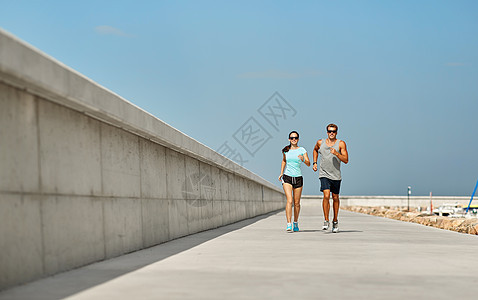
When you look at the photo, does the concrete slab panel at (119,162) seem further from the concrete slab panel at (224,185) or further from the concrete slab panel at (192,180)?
the concrete slab panel at (224,185)

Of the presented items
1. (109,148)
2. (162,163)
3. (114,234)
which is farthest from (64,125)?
(162,163)

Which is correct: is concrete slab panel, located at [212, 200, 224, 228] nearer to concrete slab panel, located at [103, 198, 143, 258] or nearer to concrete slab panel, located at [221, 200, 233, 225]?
concrete slab panel, located at [221, 200, 233, 225]

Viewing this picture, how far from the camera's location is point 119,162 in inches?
309

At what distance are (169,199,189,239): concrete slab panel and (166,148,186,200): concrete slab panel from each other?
117 mm

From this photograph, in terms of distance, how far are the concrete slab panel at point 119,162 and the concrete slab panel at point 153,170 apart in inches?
12.1

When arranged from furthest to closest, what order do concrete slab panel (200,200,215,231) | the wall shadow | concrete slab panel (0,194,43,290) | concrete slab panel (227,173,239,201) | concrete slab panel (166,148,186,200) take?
concrete slab panel (227,173,239,201) → concrete slab panel (200,200,215,231) → concrete slab panel (166,148,186,200) → concrete slab panel (0,194,43,290) → the wall shadow

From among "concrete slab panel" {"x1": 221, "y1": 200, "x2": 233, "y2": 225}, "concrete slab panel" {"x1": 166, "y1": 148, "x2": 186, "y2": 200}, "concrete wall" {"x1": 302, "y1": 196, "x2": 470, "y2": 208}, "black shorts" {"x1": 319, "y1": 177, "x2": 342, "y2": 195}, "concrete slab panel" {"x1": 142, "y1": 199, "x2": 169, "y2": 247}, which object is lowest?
"concrete wall" {"x1": 302, "y1": 196, "x2": 470, "y2": 208}

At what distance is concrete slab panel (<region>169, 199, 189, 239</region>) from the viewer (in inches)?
418

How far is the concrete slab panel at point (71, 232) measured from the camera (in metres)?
5.68

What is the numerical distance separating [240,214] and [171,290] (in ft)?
51.8

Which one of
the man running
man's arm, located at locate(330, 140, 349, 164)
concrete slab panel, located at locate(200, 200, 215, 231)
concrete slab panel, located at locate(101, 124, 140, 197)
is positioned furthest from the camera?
concrete slab panel, located at locate(200, 200, 215, 231)

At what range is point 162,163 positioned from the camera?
33.4ft

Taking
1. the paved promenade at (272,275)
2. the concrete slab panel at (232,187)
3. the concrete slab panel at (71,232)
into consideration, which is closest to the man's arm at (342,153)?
the paved promenade at (272,275)

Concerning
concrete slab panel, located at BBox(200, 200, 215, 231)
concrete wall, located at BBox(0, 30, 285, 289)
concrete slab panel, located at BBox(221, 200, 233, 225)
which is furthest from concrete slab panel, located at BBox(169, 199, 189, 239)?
concrete slab panel, located at BBox(221, 200, 233, 225)
